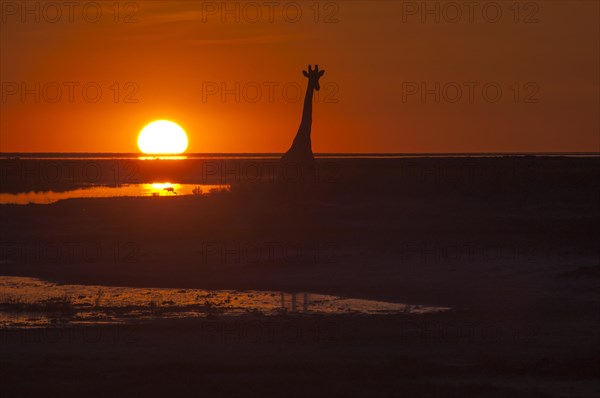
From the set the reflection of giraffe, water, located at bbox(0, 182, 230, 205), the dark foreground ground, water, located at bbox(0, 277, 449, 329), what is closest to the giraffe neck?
the dark foreground ground

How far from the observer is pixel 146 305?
60.4ft

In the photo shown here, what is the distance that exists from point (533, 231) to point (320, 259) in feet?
23.1

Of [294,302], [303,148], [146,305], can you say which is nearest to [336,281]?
[294,302]

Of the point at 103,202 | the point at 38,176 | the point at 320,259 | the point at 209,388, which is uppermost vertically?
the point at 38,176

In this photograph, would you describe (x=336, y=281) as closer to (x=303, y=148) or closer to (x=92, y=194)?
(x=303, y=148)

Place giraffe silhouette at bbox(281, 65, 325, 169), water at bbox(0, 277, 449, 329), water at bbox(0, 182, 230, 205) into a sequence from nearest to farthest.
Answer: water at bbox(0, 277, 449, 329)
giraffe silhouette at bbox(281, 65, 325, 169)
water at bbox(0, 182, 230, 205)

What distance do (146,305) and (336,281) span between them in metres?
4.71

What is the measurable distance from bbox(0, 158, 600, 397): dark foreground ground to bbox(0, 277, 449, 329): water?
2.59ft

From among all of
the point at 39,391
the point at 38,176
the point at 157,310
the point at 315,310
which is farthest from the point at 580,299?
the point at 38,176

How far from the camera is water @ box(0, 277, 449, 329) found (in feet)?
55.8

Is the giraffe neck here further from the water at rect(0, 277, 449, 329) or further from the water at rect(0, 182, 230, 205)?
the water at rect(0, 182, 230, 205)

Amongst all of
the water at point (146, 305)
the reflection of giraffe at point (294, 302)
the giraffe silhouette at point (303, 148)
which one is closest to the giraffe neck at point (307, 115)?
the giraffe silhouette at point (303, 148)

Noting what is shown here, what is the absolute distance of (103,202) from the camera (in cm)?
4291

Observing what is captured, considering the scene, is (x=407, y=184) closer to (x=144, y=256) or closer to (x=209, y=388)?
(x=144, y=256)
